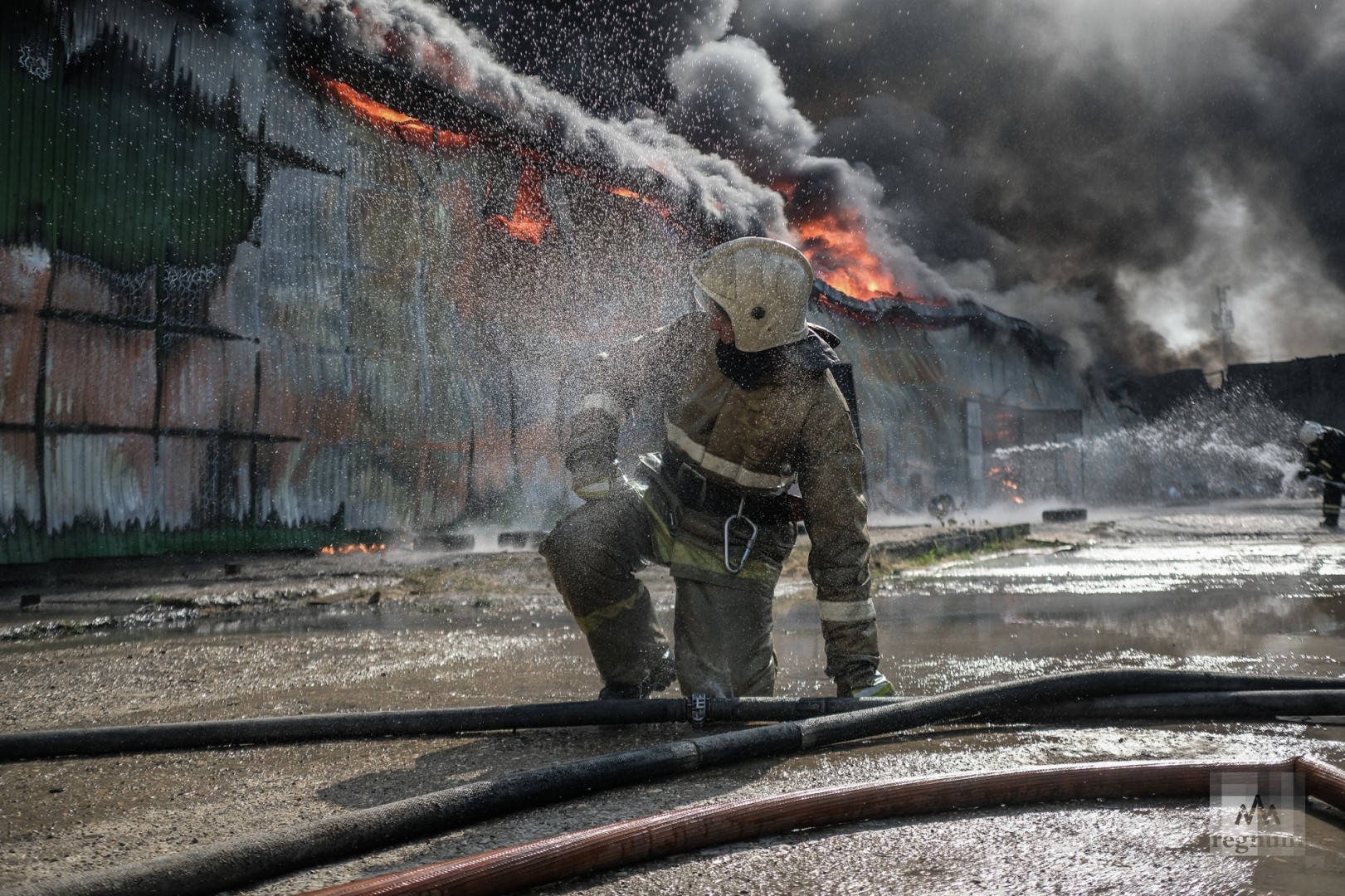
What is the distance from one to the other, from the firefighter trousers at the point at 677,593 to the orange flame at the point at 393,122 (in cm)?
1013

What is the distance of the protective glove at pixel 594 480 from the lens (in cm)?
304

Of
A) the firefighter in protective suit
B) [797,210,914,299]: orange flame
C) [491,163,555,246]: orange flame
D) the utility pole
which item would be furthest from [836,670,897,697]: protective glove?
the utility pole

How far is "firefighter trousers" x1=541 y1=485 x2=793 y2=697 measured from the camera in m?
2.91

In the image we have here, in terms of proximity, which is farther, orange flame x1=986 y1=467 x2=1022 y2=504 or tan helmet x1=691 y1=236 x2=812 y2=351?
orange flame x1=986 y1=467 x2=1022 y2=504

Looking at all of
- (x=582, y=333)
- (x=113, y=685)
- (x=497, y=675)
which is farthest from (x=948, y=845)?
(x=582, y=333)

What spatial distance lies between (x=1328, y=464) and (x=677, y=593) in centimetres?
1433

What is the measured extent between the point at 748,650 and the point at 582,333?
10629 millimetres

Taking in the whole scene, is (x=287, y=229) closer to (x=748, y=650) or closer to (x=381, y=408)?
(x=381, y=408)

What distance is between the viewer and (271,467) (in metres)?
10.4

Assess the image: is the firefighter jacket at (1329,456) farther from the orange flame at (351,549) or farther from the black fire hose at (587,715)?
Result: the orange flame at (351,549)

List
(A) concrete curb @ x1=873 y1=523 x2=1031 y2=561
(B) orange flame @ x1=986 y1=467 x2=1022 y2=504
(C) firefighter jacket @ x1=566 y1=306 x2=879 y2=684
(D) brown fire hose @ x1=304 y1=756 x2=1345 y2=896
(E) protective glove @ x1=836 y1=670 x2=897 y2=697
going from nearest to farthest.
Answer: (D) brown fire hose @ x1=304 y1=756 x2=1345 y2=896 < (E) protective glove @ x1=836 y1=670 x2=897 y2=697 < (C) firefighter jacket @ x1=566 y1=306 x2=879 y2=684 < (A) concrete curb @ x1=873 y1=523 x2=1031 y2=561 < (B) orange flame @ x1=986 y1=467 x2=1022 y2=504

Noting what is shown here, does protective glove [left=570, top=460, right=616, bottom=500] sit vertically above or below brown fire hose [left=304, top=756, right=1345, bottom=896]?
above

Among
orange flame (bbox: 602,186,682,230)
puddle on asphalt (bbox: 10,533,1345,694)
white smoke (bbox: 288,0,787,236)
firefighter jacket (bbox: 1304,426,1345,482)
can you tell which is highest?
white smoke (bbox: 288,0,787,236)

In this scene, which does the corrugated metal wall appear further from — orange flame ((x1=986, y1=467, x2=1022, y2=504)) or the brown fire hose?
orange flame ((x1=986, y1=467, x2=1022, y2=504))
